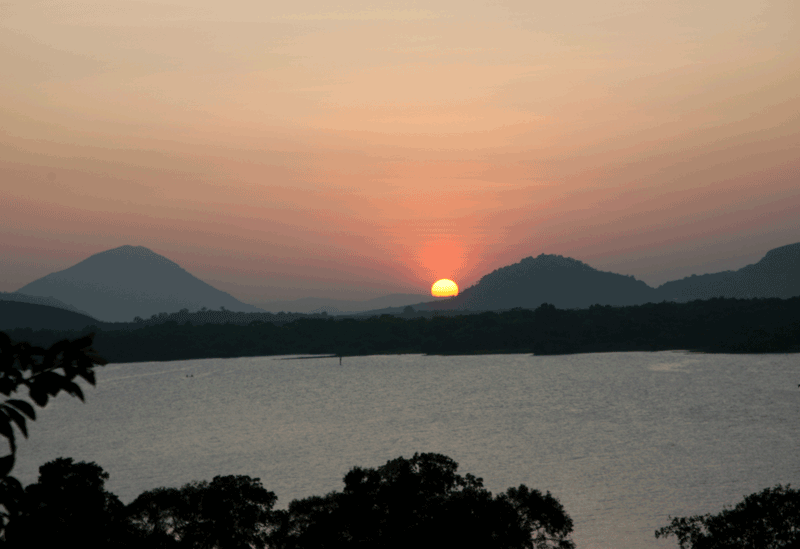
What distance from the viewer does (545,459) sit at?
11031cm

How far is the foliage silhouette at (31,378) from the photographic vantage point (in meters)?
5.67

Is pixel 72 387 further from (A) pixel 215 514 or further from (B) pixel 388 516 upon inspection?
(A) pixel 215 514

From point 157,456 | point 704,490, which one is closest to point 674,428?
point 704,490

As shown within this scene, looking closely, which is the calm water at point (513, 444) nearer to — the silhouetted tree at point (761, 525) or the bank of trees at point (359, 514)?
the silhouetted tree at point (761, 525)

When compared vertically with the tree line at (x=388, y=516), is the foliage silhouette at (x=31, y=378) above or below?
above

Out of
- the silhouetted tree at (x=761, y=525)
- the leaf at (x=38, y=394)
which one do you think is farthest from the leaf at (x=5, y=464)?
the silhouetted tree at (x=761, y=525)

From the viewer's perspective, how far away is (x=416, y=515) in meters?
30.8

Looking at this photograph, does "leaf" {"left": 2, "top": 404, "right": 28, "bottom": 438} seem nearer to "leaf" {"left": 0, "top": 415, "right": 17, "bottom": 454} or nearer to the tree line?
"leaf" {"left": 0, "top": 415, "right": 17, "bottom": 454}

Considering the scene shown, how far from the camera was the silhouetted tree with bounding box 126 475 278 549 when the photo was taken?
34969mm

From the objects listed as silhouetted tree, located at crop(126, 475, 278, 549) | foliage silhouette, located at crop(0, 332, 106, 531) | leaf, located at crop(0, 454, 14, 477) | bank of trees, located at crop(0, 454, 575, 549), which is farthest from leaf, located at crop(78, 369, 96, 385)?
silhouetted tree, located at crop(126, 475, 278, 549)

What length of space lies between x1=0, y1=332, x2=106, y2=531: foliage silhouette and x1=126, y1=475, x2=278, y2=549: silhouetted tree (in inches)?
1212

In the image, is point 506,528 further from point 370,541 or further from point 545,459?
point 545,459

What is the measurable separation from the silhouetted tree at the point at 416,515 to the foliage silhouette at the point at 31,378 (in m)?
24.8

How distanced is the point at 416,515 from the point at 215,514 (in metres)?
10.9
